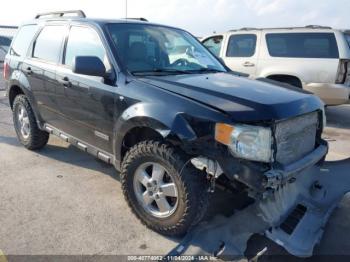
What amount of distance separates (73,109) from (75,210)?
1.14m

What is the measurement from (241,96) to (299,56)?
5.63 m

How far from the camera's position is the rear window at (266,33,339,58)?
25.7 feet

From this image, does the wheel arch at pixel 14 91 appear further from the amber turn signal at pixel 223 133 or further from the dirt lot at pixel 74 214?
the amber turn signal at pixel 223 133

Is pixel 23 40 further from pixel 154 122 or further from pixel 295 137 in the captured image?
pixel 295 137

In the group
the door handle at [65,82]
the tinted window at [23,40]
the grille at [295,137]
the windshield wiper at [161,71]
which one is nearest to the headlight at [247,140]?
the grille at [295,137]

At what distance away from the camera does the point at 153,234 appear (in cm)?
343

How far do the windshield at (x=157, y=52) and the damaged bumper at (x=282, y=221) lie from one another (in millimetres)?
1550

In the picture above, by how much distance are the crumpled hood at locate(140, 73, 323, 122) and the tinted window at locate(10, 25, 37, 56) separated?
2.60 meters

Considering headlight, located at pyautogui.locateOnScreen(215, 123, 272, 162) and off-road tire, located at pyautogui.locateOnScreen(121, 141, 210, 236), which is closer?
headlight, located at pyautogui.locateOnScreen(215, 123, 272, 162)

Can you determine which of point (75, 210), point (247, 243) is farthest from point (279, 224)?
point (75, 210)

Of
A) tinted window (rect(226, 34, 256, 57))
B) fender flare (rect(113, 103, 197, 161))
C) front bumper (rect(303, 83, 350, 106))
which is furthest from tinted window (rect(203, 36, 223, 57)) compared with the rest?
fender flare (rect(113, 103, 197, 161))

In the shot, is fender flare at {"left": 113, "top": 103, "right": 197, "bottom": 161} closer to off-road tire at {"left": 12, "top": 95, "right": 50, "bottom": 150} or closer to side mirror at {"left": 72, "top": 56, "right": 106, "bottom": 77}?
side mirror at {"left": 72, "top": 56, "right": 106, "bottom": 77}

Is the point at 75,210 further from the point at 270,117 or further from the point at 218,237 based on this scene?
the point at 270,117

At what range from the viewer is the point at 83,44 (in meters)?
4.22
